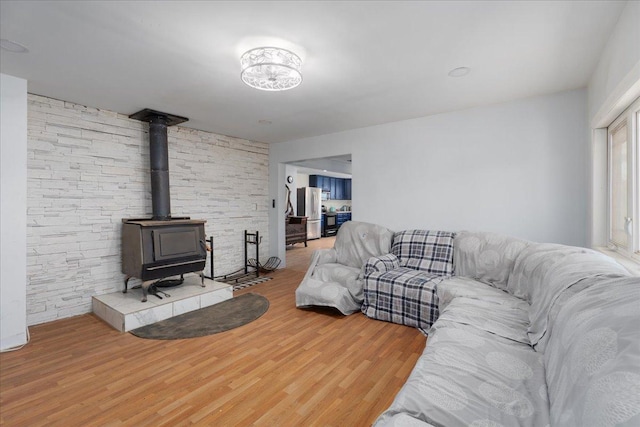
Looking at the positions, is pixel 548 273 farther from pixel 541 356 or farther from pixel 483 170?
pixel 483 170

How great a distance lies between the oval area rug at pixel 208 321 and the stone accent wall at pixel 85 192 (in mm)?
1086

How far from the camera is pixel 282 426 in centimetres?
154

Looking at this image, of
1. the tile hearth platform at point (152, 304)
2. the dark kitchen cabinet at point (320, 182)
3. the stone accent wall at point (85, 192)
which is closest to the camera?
the tile hearth platform at point (152, 304)

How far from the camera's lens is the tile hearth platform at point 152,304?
2803mm

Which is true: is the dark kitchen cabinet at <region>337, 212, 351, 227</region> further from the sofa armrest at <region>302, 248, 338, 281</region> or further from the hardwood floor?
the hardwood floor

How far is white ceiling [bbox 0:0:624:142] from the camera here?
1625 millimetres

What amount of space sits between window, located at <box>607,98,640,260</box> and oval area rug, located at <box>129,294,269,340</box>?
318cm

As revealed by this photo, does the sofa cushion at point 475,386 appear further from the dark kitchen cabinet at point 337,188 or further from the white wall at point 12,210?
the dark kitchen cabinet at point 337,188

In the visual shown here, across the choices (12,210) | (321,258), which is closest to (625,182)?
(321,258)

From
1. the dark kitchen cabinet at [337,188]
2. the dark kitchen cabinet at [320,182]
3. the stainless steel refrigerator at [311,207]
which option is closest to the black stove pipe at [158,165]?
the stainless steel refrigerator at [311,207]

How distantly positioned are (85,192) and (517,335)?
13.8ft

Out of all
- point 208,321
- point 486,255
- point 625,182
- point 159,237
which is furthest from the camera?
point 159,237

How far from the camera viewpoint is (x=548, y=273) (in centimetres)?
175

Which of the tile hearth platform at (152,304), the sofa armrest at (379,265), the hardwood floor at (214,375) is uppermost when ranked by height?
the sofa armrest at (379,265)
